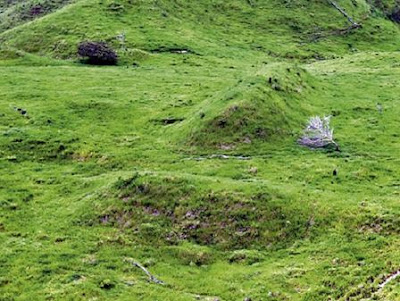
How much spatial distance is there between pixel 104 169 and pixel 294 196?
14649 mm

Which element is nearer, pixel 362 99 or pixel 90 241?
pixel 90 241

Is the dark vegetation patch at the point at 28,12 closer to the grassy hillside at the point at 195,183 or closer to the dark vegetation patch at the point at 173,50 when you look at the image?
the dark vegetation patch at the point at 173,50

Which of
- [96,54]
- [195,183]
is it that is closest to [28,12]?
[96,54]

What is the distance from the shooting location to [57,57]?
77.6 m

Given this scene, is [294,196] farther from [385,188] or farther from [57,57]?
[57,57]

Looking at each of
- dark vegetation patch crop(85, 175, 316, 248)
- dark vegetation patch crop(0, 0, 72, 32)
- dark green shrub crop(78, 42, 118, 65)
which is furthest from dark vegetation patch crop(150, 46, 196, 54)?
dark vegetation patch crop(85, 175, 316, 248)

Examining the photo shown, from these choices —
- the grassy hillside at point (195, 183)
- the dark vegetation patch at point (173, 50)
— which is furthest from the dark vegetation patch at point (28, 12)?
the grassy hillside at point (195, 183)

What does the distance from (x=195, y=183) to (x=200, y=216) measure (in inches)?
113

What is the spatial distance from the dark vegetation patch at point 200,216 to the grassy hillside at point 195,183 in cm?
8

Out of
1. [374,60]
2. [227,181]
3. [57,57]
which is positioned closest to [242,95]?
[227,181]

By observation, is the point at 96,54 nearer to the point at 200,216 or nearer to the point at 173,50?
the point at 173,50

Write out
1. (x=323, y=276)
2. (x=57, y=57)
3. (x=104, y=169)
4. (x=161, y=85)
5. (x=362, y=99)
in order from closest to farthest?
(x=323, y=276) → (x=104, y=169) → (x=362, y=99) → (x=161, y=85) → (x=57, y=57)

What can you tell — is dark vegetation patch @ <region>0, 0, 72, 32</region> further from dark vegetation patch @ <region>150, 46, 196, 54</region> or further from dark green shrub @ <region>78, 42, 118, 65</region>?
dark green shrub @ <region>78, 42, 118, 65</region>

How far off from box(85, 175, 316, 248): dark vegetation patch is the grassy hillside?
0.26 feet
